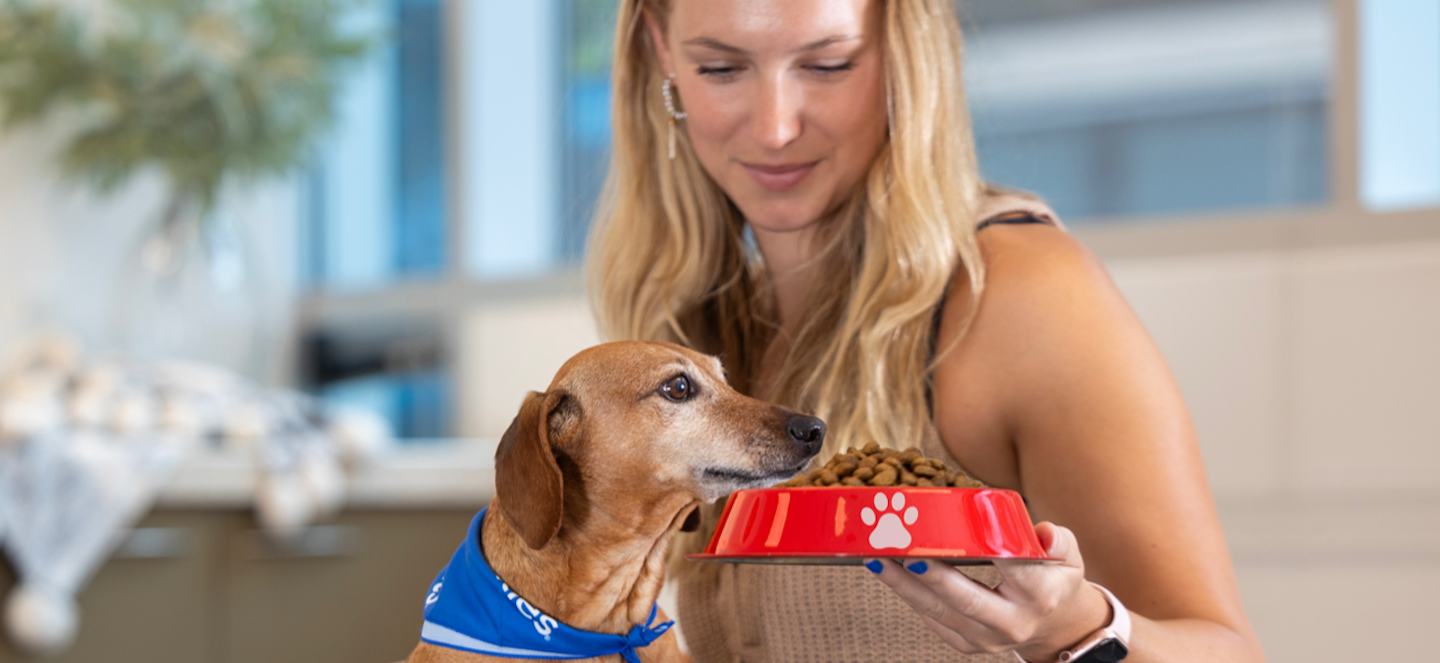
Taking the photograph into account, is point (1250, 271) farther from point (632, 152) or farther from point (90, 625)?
point (90, 625)

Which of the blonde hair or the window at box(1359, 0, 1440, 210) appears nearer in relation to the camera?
the blonde hair

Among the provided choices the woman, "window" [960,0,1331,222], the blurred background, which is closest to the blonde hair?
the woman

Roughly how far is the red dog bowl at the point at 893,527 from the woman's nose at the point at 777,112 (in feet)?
1.65

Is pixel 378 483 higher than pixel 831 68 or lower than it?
lower

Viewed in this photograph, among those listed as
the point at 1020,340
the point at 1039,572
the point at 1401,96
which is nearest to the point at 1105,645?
the point at 1039,572

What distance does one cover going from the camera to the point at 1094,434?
1.02m

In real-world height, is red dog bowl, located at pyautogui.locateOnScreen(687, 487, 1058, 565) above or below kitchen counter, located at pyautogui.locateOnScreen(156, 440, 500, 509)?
above

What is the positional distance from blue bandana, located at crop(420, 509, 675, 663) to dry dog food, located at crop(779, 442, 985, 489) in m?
0.26

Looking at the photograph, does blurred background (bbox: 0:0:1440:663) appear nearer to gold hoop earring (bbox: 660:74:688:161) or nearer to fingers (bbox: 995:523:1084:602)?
gold hoop earring (bbox: 660:74:688:161)

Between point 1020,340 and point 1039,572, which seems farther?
point 1020,340

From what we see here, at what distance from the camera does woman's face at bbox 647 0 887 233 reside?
1122 mm

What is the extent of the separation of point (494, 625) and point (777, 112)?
55 cm

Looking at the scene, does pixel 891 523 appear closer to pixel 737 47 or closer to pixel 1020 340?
pixel 1020 340

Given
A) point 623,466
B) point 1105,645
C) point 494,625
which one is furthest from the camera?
point 623,466
